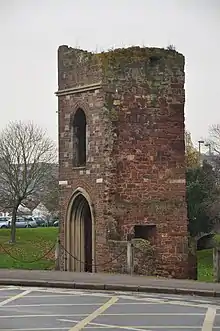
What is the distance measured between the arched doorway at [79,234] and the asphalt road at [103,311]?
932cm

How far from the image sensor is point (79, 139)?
99.0ft

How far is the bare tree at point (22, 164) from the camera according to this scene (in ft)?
186

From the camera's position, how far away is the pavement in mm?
19797

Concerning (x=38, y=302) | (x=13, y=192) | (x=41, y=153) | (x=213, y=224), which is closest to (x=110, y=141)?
(x=38, y=302)

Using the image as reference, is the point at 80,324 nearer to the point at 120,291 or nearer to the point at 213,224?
the point at 120,291

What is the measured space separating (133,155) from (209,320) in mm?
14059

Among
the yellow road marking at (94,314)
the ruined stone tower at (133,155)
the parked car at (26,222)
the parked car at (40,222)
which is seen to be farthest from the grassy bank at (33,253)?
the parked car at (40,222)

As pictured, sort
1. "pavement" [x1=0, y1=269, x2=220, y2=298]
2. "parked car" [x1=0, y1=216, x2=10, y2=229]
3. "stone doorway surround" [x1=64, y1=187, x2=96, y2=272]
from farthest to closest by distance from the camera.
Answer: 1. "parked car" [x1=0, y1=216, x2=10, y2=229]
2. "stone doorway surround" [x1=64, y1=187, x2=96, y2=272]
3. "pavement" [x1=0, y1=269, x2=220, y2=298]

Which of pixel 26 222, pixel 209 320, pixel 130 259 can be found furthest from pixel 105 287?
pixel 26 222

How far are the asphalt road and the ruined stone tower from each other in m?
8.11

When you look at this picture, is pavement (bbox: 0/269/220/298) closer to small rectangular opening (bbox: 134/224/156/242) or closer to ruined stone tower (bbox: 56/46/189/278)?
ruined stone tower (bbox: 56/46/189/278)

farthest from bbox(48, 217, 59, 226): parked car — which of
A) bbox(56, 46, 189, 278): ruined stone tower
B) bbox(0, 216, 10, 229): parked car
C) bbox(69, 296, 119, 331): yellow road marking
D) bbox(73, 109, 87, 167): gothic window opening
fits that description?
bbox(69, 296, 119, 331): yellow road marking

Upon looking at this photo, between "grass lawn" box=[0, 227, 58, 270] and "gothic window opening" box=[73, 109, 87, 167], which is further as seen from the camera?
"grass lawn" box=[0, 227, 58, 270]

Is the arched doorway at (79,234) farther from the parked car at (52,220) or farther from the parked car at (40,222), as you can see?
the parked car at (40,222)
